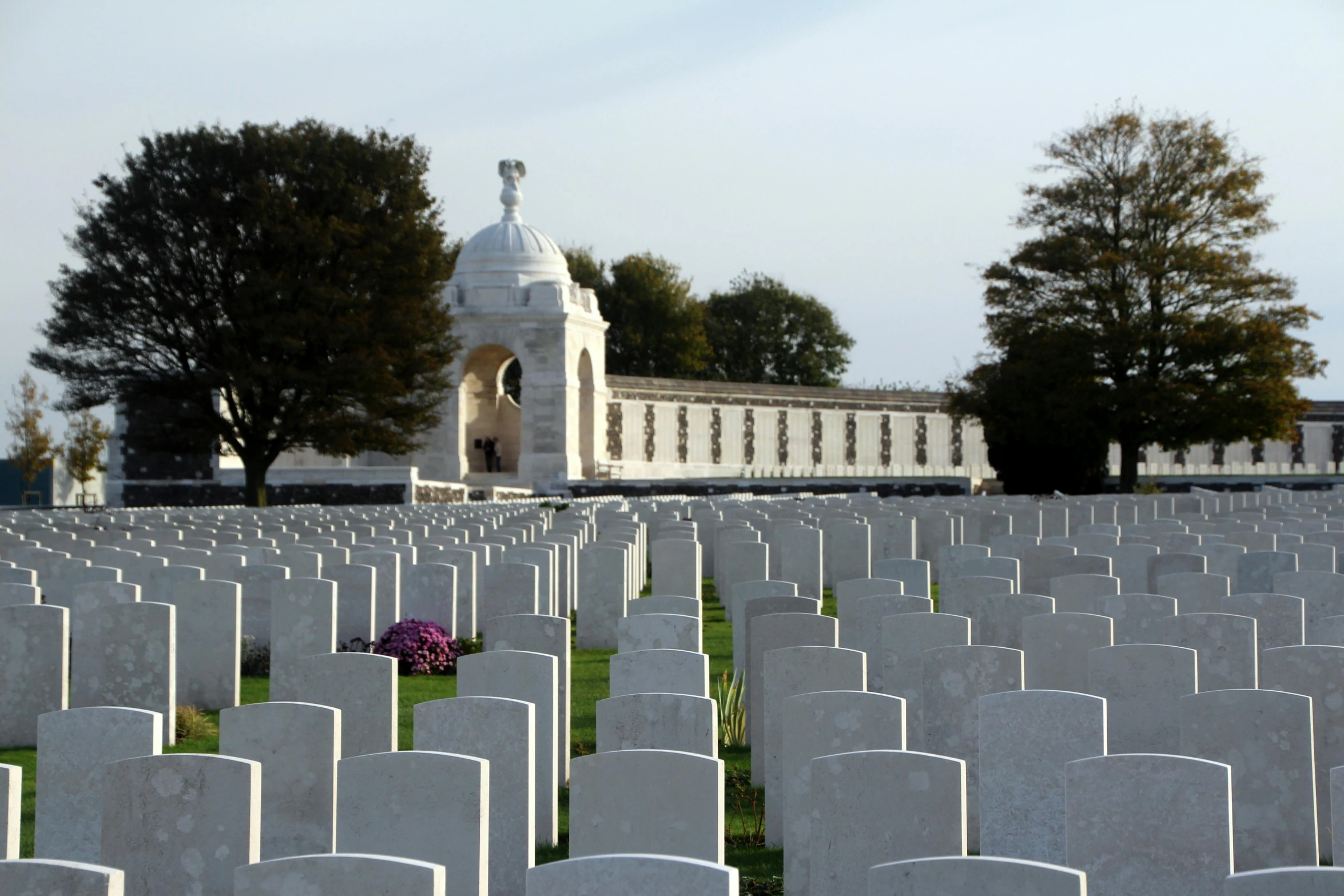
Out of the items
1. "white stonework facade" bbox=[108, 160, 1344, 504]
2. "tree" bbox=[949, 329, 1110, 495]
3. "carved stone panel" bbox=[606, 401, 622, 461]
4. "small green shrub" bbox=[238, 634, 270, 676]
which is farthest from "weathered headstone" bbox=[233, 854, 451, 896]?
"carved stone panel" bbox=[606, 401, 622, 461]

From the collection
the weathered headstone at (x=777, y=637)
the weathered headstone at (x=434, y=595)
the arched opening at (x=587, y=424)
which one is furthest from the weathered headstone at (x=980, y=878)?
the arched opening at (x=587, y=424)

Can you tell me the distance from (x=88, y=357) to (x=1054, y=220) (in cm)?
2200

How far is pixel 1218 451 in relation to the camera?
2106 inches

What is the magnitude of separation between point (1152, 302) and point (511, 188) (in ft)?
78.0

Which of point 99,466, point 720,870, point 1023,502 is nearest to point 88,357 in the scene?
point 99,466

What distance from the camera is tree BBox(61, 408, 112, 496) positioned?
43603mm

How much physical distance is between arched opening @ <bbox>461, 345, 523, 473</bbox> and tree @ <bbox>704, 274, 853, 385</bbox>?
712 inches

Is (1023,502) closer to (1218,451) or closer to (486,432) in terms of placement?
(486,432)

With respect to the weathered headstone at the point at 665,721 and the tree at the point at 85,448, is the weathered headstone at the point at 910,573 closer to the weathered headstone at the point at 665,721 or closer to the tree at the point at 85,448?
the weathered headstone at the point at 665,721

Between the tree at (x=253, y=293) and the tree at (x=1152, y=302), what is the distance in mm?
14292

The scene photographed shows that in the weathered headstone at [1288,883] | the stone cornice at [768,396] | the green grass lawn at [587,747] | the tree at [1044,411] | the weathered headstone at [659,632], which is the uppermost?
the stone cornice at [768,396]

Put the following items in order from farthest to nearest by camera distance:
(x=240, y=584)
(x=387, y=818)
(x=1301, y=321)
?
(x=1301, y=321) < (x=240, y=584) < (x=387, y=818)

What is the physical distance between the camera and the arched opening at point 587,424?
153ft

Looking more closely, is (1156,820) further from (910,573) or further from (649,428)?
(649,428)
